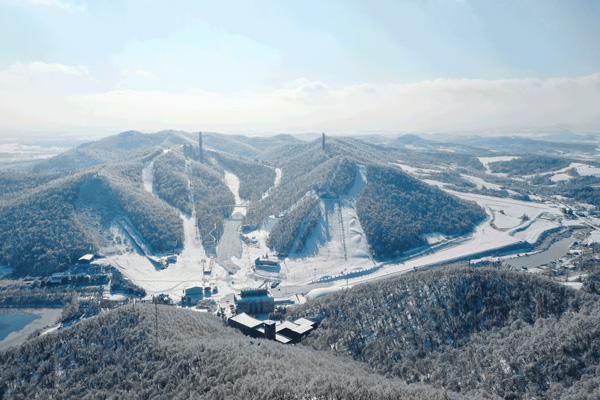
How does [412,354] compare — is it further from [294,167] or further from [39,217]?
[294,167]

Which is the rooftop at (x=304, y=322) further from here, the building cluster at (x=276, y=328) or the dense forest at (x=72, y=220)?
the dense forest at (x=72, y=220)

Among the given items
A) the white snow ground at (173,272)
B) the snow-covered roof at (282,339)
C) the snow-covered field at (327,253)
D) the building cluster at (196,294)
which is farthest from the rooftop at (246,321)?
the white snow ground at (173,272)

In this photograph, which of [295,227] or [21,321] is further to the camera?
[295,227]

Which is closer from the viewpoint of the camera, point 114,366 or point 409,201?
point 114,366

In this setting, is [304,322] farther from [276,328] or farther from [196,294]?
[196,294]

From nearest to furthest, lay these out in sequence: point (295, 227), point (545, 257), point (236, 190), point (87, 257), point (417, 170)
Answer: point (87, 257) < point (545, 257) < point (295, 227) < point (236, 190) < point (417, 170)

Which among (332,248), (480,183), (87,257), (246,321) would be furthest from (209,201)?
(480,183)

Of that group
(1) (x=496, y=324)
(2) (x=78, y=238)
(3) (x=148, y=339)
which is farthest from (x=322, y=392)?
(2) (x=78, y=238)
